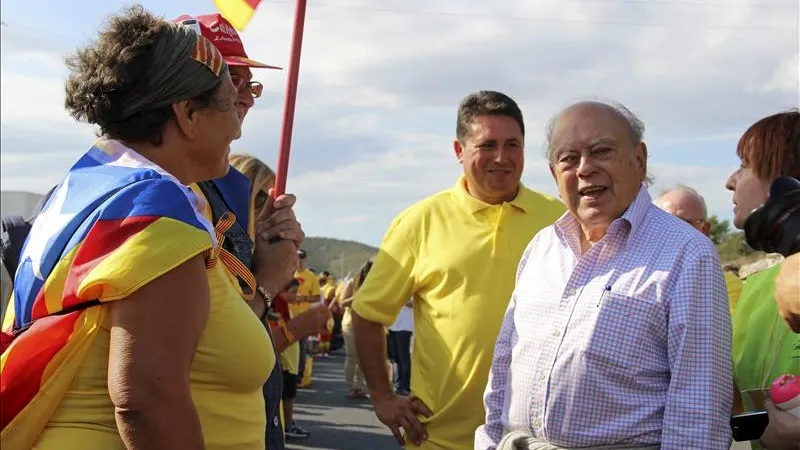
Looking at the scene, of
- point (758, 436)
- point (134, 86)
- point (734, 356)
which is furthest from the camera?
point (734, 356)

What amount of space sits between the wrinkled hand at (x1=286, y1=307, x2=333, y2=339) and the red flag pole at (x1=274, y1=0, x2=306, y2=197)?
0.81 m

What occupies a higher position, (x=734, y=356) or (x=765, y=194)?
(x=765, y=194)

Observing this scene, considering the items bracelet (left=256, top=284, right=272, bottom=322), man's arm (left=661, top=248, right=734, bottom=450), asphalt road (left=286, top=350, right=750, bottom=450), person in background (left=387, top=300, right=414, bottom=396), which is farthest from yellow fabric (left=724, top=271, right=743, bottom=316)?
person in background (left=387, top=300, right=414, bottom=396)

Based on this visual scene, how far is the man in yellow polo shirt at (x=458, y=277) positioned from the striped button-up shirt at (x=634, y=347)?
83cm

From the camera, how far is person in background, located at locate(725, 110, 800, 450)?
2947 millimetres

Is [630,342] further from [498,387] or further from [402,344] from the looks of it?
[402,344]

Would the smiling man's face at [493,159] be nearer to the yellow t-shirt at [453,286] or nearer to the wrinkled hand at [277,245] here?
the yellow t-shirt at [453,286]

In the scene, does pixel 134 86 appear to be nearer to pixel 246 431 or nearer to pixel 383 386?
pixel 246 431

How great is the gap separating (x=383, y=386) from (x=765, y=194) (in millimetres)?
1947

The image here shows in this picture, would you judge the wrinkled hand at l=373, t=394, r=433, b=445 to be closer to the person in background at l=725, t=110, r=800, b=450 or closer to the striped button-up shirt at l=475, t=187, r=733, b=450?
the striped button-up shirt at l=475, t=187, r=733, b=450

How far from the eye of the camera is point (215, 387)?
2252 millimetres

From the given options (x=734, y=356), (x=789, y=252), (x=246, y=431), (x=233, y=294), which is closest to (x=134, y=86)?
(x=233, y=294)

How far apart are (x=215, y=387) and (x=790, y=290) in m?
1.37

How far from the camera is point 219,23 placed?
10.3 feet
